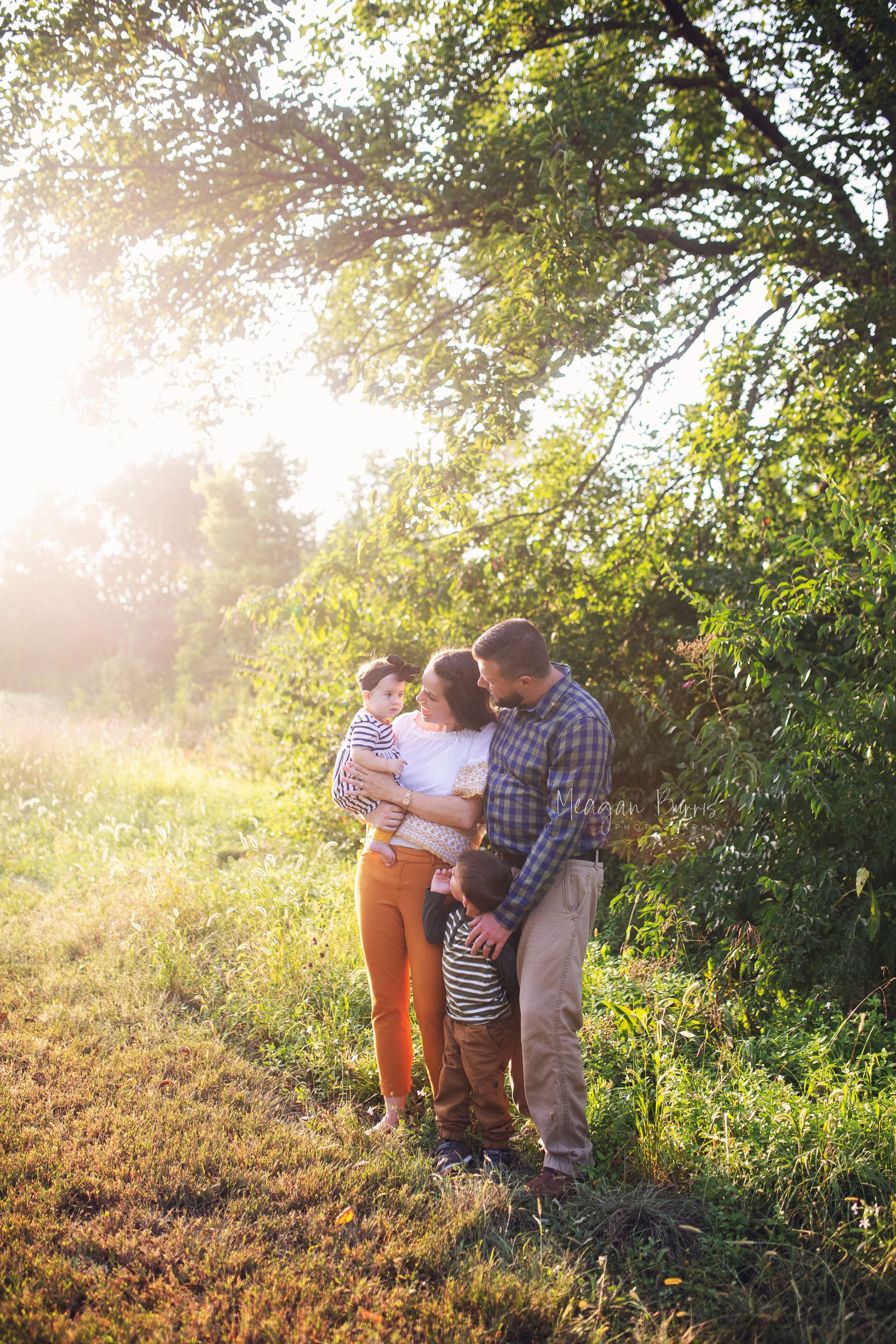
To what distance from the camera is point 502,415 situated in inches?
218

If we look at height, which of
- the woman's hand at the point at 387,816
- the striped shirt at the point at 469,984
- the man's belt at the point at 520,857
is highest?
the woman's hand at the point at 387,816

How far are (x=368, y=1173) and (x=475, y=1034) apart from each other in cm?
61

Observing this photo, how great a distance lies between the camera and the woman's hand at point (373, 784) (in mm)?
3383

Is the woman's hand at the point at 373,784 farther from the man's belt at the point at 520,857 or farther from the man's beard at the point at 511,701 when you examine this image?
the man's beard at the point at 511,701

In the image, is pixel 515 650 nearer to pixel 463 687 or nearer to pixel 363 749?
pixel 463 687

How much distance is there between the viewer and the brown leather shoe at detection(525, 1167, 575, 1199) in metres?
2.94

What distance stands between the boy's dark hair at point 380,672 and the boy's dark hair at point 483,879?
0.87m

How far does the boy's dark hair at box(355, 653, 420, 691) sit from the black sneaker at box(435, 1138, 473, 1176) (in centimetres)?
185

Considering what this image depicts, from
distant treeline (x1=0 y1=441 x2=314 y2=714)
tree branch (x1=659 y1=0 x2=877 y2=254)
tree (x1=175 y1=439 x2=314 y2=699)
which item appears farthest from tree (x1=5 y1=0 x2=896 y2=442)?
distant treeline (x1=0 y1=441 x2=314 y2=714)

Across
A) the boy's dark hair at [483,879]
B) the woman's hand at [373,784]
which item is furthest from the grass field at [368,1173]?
the woman's hand at [373,784]

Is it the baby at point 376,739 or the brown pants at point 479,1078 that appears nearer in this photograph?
the brown pants at point 479,1078

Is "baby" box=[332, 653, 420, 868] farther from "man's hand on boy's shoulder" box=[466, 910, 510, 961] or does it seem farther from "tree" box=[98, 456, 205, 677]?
"tree" box=[98, 456, 205, 677]

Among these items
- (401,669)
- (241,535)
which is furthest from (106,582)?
(401,669)

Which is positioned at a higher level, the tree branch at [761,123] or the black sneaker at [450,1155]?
the tree branch at [761,123]
